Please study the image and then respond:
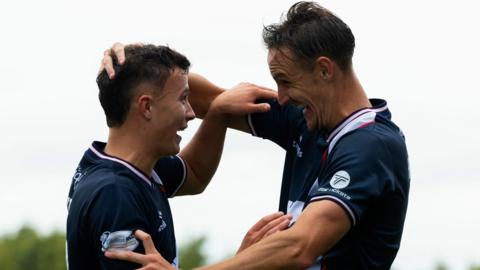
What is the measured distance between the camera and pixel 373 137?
9242mm

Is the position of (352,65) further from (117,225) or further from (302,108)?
(117,225)

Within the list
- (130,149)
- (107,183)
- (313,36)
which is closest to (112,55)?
(130,149)

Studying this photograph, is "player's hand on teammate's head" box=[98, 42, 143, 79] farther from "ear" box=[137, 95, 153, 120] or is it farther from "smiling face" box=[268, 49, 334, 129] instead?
"smiling face" box=[268, 49, 334, 129]

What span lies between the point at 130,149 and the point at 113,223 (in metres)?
0.71

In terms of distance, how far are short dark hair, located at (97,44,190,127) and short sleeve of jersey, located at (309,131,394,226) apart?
4.12 feet

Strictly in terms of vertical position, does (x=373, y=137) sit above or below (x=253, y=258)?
above

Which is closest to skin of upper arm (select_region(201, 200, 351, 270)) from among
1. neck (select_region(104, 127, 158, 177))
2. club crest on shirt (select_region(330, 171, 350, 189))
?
club crest on shirt (select_region(330, 171, 350, 189))

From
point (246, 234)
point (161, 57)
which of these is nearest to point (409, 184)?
point (246, 234)

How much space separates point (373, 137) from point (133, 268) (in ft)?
5.68

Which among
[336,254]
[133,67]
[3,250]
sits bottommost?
[3,250]

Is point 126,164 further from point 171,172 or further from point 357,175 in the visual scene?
point 357,175

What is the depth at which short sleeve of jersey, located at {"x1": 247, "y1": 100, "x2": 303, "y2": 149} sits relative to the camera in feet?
33.3

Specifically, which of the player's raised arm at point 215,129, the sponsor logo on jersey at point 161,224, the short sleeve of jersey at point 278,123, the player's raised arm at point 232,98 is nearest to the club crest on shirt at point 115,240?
the sponsor logo on jersey at point 161,224

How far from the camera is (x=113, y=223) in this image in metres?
8.80
